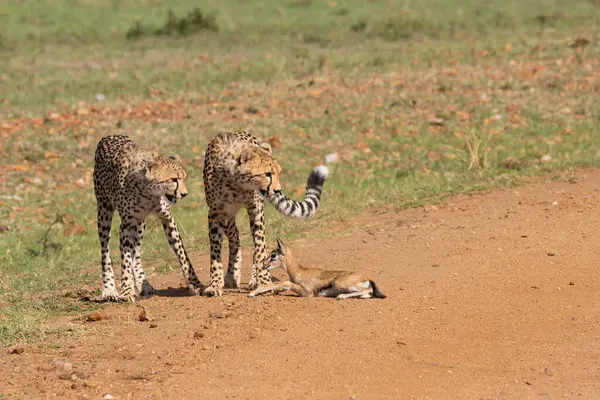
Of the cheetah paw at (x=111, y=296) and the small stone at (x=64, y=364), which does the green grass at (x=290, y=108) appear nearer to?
the cheetah paw at (x=111, y=296)

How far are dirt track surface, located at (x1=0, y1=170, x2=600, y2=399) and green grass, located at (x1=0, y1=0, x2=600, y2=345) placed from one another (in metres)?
0.84

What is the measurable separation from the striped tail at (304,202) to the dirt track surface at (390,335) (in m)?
0.49

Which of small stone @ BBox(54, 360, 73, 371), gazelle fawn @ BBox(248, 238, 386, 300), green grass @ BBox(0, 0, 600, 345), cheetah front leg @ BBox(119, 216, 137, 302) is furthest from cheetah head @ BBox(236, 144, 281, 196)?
small stone @ BBox(54, 360, 73, 371)

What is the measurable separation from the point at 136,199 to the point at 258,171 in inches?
40.6

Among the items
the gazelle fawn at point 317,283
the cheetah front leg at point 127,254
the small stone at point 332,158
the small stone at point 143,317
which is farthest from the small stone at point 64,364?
the small stone at point 332,158

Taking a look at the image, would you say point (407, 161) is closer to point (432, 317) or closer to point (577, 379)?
point (432, 317)

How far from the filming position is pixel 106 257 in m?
8.44

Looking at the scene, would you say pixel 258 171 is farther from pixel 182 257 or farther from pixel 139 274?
pixel 139 274

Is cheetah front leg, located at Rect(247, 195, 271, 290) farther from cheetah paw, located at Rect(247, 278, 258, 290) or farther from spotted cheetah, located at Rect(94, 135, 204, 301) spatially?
spotted cheetah, located at Rect(94, 135, 204, 301)

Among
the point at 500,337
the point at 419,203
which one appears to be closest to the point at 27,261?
the point at 419,203

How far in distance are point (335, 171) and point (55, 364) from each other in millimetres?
6616

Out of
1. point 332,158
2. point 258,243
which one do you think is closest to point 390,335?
point 258,243

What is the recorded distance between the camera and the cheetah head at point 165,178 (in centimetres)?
790

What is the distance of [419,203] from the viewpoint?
1030cm
